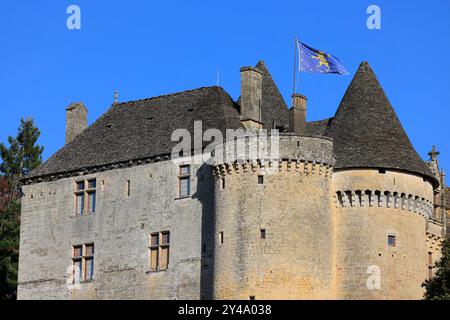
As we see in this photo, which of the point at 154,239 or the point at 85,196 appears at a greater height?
the point at 85,196

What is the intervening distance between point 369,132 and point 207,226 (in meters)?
7.14

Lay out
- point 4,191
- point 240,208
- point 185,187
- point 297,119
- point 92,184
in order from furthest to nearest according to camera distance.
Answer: point 4,191 < point 92,184 < point 185,187 < point 297,119 < point 240,208

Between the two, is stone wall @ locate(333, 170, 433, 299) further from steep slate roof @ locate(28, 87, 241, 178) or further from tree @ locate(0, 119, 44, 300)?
tree @ locate(0, 119, 44, 300)

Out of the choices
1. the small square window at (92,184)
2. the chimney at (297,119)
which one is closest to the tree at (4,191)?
the small square window at (92,184)

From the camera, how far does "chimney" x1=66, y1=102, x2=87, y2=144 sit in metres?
62.4

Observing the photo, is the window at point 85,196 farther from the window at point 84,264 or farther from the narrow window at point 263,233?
the narrow window at point 263,233

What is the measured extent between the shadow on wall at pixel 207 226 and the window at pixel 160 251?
192cm

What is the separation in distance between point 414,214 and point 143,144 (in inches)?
447

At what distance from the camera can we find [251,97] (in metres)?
56.1

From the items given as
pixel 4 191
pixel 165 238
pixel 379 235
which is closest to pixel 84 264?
pixel 165 238

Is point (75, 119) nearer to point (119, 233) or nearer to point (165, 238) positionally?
point (119, 233)

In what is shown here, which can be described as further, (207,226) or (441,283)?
(207,226)

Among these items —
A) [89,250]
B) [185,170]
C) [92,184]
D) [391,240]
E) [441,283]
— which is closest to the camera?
[441,283]

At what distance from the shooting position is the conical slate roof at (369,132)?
176 ft
